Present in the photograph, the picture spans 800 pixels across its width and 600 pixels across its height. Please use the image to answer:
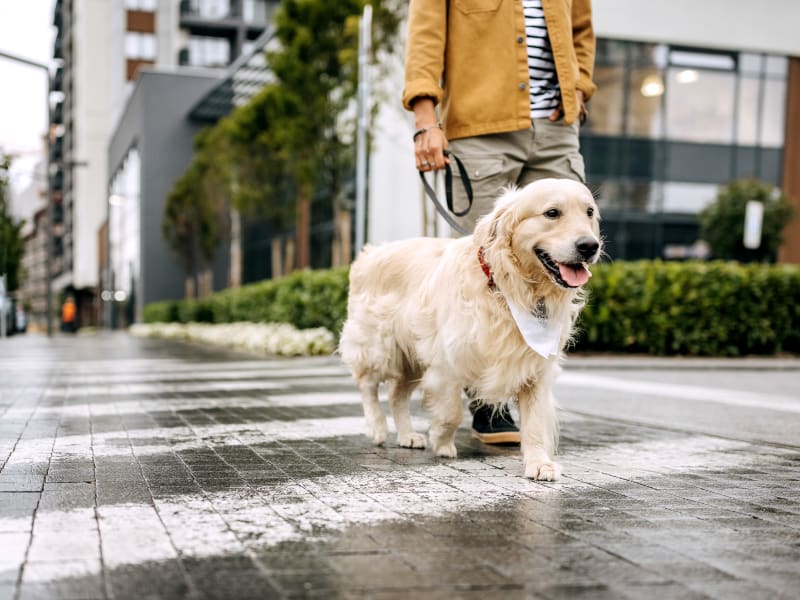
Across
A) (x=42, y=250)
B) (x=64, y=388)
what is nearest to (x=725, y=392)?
(x=64, y=388)

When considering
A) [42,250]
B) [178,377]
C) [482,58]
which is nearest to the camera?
[482,58]

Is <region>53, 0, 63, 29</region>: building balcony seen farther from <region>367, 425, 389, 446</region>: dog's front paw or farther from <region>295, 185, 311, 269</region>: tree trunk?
<region>367, 425, 389, 446</region>: dog's front paw

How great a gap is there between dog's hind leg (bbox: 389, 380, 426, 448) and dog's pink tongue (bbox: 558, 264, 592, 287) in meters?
1.32

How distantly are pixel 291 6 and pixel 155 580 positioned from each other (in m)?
16.1

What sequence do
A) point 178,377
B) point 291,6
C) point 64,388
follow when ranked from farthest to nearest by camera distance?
point 291,6
point 178,377
point 64,388

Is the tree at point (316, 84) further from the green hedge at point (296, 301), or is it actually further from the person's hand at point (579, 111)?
the person's hand at point (579, 111)

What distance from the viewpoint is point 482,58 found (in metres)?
4.89

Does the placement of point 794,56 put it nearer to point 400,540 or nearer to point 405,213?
point 405,213

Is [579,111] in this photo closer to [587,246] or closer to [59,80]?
[587,246]

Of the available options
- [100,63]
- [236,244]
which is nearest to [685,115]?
[236,244]

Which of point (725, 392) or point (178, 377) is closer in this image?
point (725, 392)

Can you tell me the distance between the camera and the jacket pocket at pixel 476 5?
4.83 meters

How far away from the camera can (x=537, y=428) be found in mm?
3953

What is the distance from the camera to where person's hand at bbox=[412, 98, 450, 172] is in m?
4.61
